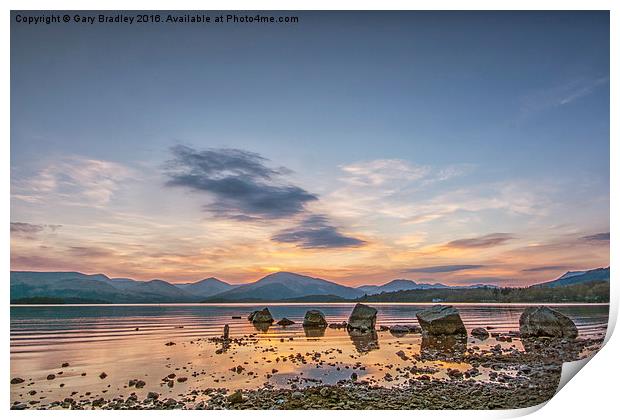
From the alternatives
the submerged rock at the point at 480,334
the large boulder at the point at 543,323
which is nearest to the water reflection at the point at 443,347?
the submerged rock at the point at 480,334

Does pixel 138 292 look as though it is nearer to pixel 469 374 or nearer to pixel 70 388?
pixel 70 388

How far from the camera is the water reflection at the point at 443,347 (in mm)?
9741

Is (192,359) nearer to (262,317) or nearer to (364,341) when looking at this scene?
(364,341)

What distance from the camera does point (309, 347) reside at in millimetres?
11672

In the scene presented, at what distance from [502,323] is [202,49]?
14167 mm

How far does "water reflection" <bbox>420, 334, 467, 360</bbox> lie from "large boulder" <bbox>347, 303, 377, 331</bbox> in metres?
3.42

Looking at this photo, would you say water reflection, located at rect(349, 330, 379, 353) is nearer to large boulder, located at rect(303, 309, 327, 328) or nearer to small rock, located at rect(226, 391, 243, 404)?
large boulder, located at rect(303, 309, 327, 328)

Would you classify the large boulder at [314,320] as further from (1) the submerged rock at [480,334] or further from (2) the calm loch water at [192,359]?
(1) the submerged rock at [480,334]

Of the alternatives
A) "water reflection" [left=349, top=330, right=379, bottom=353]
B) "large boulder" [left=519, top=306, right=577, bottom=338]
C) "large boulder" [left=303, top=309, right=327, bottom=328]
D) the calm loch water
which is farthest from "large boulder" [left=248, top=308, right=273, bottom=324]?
"large boulder" [left=519, top=306, right=577, bottom=338]

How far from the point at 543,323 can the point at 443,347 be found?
3039 mm

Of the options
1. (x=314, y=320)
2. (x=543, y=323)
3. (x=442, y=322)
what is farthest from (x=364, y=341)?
(x=314, y=320)

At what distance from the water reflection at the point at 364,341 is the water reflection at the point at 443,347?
120cm

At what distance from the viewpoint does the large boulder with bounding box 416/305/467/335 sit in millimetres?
13852

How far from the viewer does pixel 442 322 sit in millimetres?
13977
